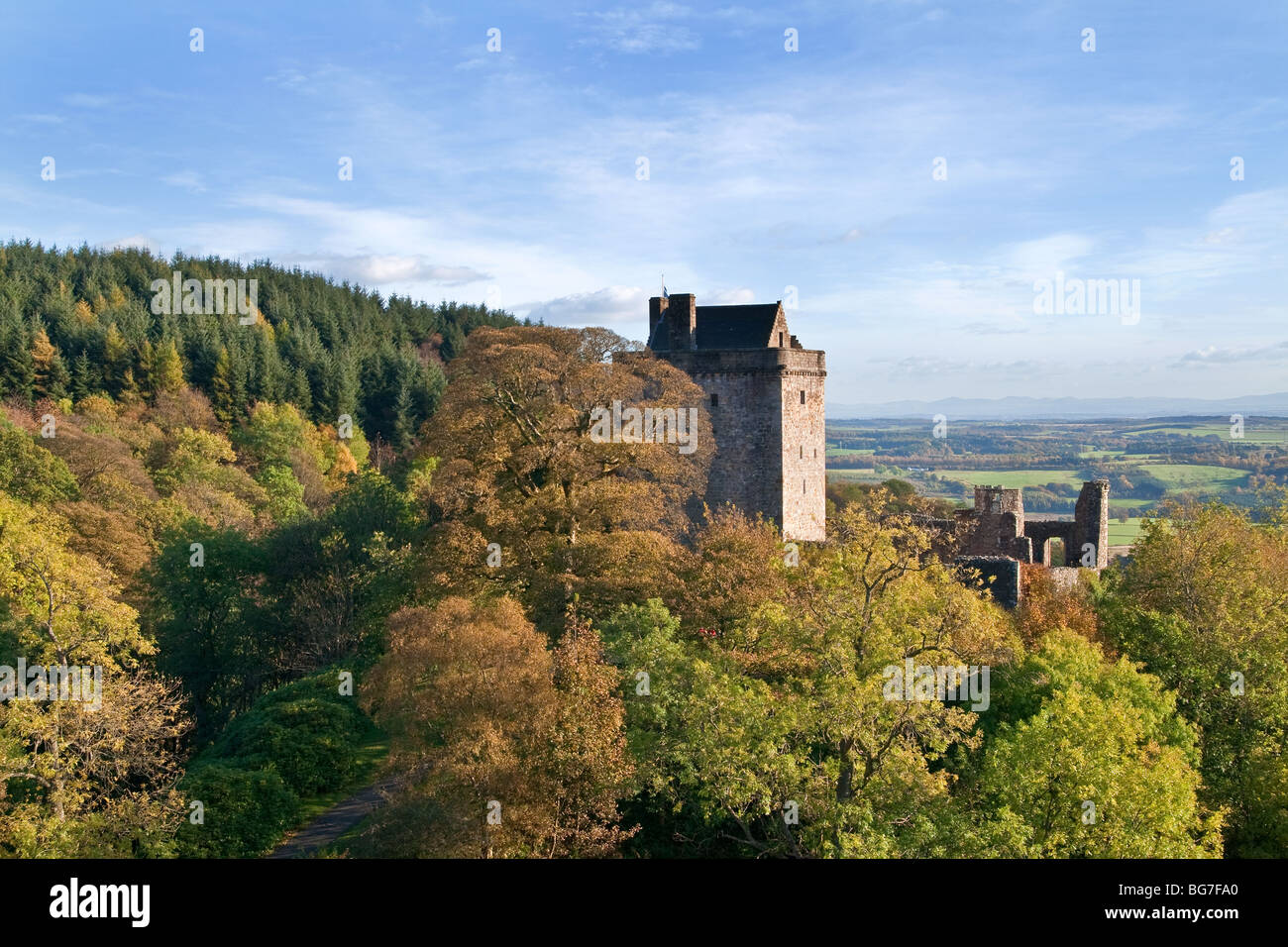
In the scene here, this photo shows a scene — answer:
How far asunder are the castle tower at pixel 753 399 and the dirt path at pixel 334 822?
1644 centimetres

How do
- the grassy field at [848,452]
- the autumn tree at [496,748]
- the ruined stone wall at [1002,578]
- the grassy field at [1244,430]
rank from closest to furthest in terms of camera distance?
the autumn tree at [496,748]
the ruined stone wall at [1002,578]
the grassy field at [1244,430]
the grassy field at [848,452]

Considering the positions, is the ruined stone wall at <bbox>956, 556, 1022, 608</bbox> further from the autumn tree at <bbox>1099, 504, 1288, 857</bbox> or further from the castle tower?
the castle tower

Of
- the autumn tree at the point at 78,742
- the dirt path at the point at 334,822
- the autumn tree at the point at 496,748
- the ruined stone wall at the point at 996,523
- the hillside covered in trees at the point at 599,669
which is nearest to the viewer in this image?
the autumn tree at the point at 496,748

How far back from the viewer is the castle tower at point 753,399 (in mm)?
34594

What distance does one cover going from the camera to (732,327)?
118 ft

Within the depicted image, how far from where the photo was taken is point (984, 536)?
37.2 m

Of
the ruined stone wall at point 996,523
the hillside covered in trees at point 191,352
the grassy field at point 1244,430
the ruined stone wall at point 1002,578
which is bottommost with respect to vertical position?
the ruined stone wall at point 1002,578

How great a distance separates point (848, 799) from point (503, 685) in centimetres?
693

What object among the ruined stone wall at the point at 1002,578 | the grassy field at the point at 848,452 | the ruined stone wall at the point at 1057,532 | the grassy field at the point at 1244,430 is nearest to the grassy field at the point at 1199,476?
the grassy field at the point at 1244,430

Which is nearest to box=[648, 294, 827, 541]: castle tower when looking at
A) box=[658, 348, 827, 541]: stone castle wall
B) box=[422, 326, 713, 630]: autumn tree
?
box=[658, 348, 827, 541]: stone castle wall

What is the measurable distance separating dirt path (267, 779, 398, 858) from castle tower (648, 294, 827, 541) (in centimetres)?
1644

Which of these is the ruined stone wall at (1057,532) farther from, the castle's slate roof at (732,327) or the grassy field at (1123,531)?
the grassy field at (1123,531)

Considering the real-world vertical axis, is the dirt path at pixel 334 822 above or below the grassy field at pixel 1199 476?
below
